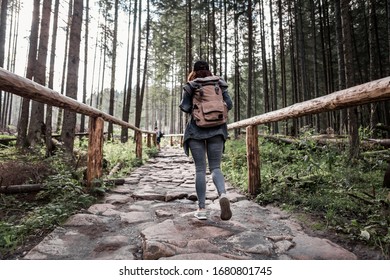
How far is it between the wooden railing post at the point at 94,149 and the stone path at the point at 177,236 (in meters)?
0.56

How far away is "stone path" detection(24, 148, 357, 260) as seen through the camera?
6.29 feet

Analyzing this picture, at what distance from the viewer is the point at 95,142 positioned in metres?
3.84

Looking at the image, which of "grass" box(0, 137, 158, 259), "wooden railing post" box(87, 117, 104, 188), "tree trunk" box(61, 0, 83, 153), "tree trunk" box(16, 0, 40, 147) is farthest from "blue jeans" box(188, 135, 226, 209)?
"tree trunk" box(16, 0, 40, 147)

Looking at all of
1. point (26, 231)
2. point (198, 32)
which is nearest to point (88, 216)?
point (26, 231)

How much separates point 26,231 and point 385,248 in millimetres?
2930

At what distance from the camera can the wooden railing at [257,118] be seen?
177 cm

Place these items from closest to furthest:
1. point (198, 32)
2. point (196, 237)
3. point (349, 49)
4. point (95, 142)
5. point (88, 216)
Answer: point (196, 237)
point (88, 216)
point (95, 142)
point (349, 49)
point (198, 32)

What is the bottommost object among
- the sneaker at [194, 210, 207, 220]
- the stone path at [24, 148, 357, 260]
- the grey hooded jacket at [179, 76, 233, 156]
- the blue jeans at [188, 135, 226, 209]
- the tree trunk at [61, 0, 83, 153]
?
the stone path at [24, 148, 357, 260]

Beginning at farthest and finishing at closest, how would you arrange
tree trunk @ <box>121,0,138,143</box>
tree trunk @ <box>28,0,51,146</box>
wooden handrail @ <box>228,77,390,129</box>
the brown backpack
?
tree trunk @ <box>121,0,138,143</box>, tree trunk @ <box>28,0,51,146</box>, the brown backpack, wooden handrail @ <box>228,77,390,129</box>

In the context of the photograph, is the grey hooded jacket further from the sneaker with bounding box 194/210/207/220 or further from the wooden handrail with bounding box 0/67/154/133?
the wooden handrail with bounding box 0/67/154/133

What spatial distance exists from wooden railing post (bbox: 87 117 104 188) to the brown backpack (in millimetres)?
1814
